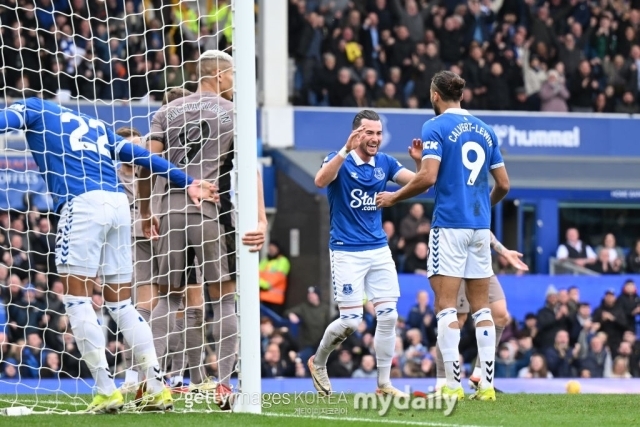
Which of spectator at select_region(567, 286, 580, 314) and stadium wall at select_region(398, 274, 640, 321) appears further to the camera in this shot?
spectator at select_region(567, 286, 580, 314)

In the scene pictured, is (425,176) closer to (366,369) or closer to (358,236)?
(358,236)

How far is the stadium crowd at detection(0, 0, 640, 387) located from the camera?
17250mm

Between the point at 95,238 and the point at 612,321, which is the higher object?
the point at 95,238

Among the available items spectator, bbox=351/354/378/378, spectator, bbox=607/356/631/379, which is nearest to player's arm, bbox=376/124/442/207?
spectator, bbox=351/354/378/378

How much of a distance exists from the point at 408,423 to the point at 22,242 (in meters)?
11.0

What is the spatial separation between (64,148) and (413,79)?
16.9 meters

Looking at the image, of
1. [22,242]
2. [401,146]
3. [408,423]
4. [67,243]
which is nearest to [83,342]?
[67,243]

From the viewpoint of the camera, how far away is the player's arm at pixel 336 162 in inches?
352

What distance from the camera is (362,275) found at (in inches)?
378

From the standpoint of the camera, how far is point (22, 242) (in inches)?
680

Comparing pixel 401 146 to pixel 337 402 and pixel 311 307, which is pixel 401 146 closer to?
pixel 311 307

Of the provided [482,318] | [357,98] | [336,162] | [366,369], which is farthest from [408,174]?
[357,98]

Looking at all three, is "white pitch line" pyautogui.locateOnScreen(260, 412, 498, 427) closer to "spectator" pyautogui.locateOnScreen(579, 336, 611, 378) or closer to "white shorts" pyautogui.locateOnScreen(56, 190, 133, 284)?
"white shorts" pyautogui.locateOnScreen(56, 190, 133, 284)

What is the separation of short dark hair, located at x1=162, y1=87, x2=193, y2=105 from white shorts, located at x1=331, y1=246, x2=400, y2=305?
5.27 feet
